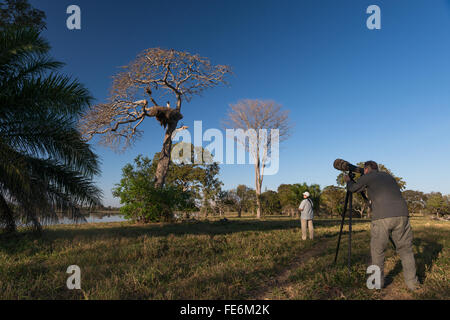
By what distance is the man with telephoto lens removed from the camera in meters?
4.05

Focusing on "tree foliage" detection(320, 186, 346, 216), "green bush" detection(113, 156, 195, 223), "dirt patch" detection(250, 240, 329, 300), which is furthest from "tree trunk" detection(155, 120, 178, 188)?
"tree foliage" detection(320, 186, 346, 216)

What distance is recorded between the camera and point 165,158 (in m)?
18.3

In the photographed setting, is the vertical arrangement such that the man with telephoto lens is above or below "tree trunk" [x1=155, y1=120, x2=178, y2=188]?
below

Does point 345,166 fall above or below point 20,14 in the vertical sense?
below

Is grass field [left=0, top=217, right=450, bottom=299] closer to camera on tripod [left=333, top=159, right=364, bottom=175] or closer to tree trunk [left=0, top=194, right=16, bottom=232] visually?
tree trunk [left=0, top=194, right=16, bottom=232]

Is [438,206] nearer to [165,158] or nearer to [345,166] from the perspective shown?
[165,158]

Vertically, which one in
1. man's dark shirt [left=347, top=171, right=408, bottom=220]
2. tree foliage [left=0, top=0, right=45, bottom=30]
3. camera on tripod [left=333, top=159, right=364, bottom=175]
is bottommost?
man's dark shirt [left=347, top=171, right=408, bottom=220]

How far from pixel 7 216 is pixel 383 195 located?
431 inches

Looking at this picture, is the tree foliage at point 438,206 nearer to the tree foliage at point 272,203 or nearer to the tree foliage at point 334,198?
the tree foliage at point 334,198

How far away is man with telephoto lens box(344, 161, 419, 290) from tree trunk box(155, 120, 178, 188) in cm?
1494

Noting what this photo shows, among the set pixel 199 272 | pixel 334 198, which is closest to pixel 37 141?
pixel 199 272

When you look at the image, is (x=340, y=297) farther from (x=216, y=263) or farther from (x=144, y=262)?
(x=144, y=262)

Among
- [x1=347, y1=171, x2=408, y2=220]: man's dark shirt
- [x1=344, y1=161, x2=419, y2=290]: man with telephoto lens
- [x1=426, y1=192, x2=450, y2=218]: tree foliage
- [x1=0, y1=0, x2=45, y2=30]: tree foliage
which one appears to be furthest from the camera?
[x1=426, y1=192, x2=450, y2=218]: tree foliage

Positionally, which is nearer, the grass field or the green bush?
the grass field
